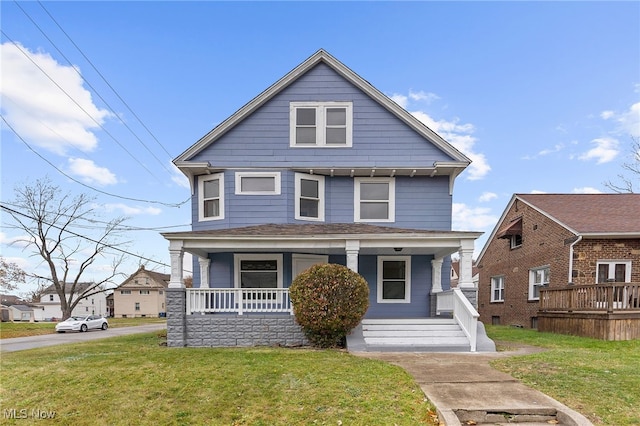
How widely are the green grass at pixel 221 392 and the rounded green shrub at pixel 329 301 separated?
1173 millimetres

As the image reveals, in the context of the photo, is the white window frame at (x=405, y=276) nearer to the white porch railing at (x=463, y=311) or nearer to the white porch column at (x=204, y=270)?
the white porch railing at (x=463, y=311)

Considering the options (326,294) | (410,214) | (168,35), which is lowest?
(326,294)

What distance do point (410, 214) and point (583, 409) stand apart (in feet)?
25.7

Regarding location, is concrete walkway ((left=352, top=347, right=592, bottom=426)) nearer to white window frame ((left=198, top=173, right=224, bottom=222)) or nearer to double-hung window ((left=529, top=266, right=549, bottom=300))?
white window frame ((left=198, top=173, right=224, bottom=222))

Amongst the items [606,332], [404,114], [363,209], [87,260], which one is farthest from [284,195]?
[87,260]

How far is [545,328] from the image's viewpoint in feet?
43.6

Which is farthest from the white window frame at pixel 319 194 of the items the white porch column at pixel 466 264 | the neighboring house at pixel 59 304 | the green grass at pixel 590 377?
the neighboring house at pixel 59 304

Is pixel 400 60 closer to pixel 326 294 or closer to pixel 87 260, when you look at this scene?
pixel 326 294

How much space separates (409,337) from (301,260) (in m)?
4.23

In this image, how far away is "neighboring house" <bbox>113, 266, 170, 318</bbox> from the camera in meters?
55.9

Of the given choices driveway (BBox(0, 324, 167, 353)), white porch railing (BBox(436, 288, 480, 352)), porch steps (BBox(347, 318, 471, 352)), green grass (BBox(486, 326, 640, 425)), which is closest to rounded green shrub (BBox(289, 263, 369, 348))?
porch steps (BBox(347, 318, 471, 352))

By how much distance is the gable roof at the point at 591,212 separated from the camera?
41.8ft

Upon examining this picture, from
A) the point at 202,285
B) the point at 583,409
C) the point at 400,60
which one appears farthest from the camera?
the point at 400,60

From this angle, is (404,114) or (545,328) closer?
(404,114)
